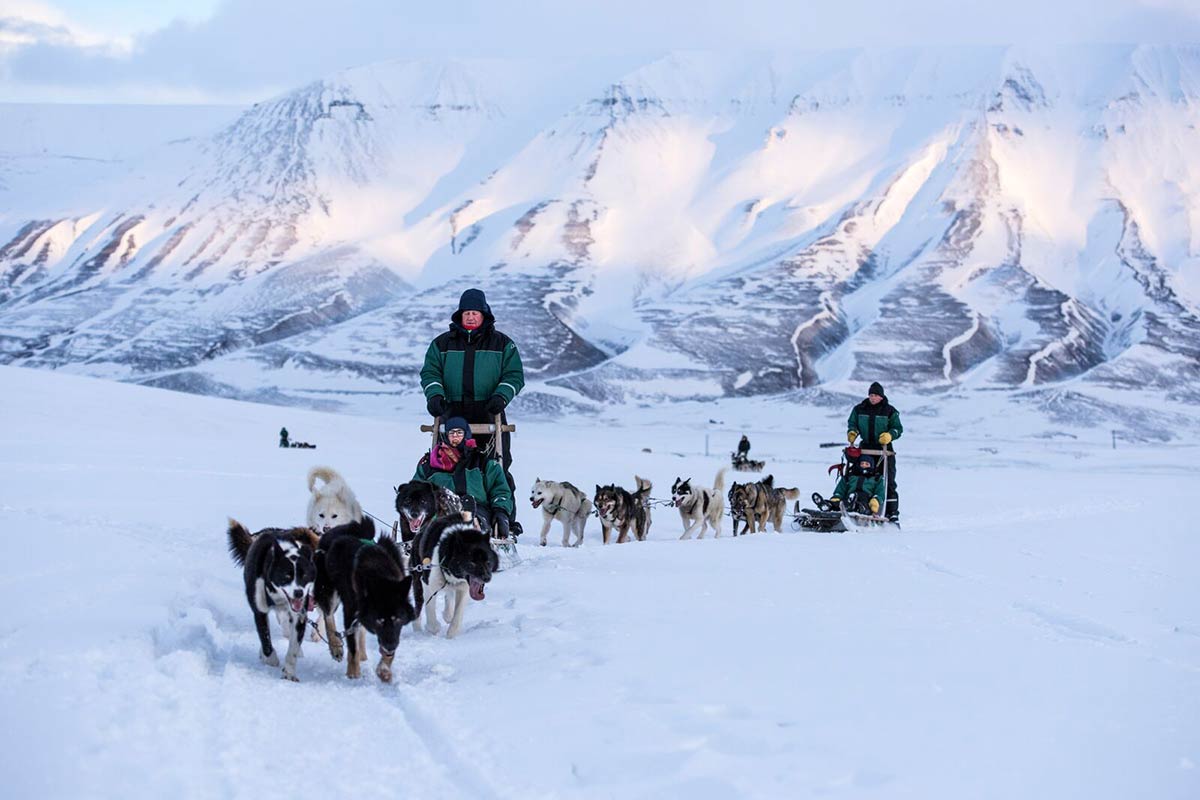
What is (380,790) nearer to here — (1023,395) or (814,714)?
(814,714)

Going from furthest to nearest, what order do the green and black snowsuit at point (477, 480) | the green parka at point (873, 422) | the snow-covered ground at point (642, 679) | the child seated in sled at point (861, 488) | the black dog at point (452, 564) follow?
the green parka at point (873, 422)
the child seated in sled at point (861, 488)
the green and black snowsuit at point (477, 480)
the black dog at point (452, 564)
the snow-covered ground at point (642, 679)

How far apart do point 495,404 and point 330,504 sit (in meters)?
1.24

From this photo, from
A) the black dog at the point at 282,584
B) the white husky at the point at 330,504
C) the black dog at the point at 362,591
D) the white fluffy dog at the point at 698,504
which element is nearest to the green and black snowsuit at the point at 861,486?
the white fluffy dog at the point at 698,504

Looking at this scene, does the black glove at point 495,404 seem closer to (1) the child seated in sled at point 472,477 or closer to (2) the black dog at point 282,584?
(1) the child seated in sled at point 472,477

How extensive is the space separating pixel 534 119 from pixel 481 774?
11638 cm

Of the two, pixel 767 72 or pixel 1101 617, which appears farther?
pixel 767 72

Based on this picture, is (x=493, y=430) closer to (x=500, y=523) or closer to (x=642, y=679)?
(x=500, y=523)

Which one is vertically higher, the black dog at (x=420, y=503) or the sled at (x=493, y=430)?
the sled at (x=493, y=430)

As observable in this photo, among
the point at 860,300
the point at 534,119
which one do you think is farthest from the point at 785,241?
the point at 534,119

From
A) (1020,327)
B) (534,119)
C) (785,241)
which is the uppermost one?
(534,119)

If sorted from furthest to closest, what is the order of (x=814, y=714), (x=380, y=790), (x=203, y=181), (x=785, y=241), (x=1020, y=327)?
(x=203, y=181), (x=785, y=241), (x=1020, y=327), (x=814, y=714), (x=380, y=790)

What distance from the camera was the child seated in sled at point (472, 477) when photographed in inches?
290

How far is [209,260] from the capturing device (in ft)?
301

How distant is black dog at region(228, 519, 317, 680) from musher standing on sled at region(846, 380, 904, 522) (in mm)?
8617
